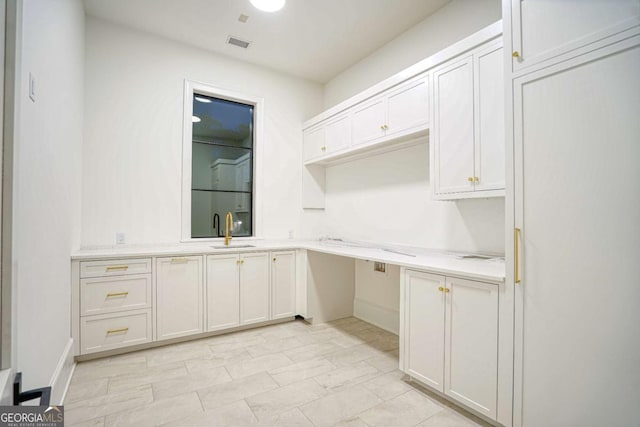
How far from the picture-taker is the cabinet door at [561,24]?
1.37m

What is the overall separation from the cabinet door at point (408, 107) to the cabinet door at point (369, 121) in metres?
0.09

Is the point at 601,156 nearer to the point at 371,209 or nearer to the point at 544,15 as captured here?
the point at 544,15

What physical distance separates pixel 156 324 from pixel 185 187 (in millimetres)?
1435

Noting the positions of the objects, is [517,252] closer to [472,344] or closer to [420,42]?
[472,344]

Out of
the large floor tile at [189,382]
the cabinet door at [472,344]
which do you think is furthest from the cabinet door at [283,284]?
the cabinet door at [472,344]

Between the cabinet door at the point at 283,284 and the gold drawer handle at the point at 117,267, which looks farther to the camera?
the cabinet door at the point at 283,284

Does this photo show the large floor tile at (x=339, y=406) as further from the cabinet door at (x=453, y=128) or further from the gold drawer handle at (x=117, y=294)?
the gold drawer handle at (x=117, y=294)

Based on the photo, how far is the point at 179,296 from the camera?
2982 millimetres

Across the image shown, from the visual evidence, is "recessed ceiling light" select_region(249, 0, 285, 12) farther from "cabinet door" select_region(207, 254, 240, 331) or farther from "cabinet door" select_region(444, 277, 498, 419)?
"cabinet door" select_region(444, 277, 498, 419)

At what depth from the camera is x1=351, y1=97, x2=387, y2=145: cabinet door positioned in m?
3.02

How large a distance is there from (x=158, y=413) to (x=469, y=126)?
2.75 m

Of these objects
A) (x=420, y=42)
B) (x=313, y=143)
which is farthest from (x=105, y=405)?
(x=420, y=42)

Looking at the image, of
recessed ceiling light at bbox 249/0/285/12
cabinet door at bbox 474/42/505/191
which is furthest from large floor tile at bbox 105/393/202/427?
recessed ceiling light at bbox 249/0/285/12

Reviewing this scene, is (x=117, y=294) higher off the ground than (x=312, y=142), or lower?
lower
